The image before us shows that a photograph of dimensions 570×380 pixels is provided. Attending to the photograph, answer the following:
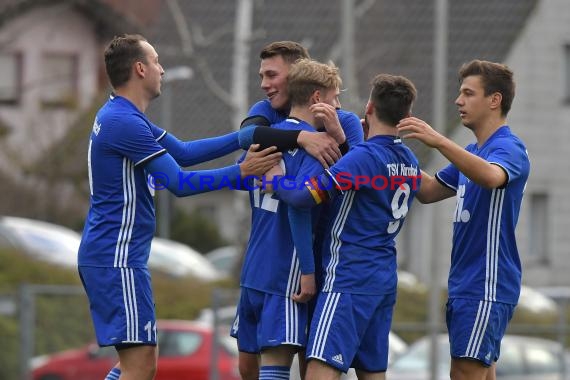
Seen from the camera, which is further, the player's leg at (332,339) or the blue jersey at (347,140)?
the blue jersey at (347,140)

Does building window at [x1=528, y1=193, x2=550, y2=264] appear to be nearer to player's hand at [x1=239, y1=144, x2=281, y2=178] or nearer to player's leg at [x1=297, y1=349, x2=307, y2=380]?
player's leg at [x1=297, y1=349, x2=307, y2=380]

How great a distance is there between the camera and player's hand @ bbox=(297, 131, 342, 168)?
7.85m

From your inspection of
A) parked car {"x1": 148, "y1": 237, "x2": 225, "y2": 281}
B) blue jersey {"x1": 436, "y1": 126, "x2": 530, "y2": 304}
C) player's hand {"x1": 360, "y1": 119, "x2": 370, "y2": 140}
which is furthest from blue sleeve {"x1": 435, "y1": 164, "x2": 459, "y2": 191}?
parked car {"x1": 148, "y1": 237, "x2": 225, "y2": 281}

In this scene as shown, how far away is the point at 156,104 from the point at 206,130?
1451mm

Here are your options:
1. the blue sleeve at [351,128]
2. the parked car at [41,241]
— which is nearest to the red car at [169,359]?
the parked car at [41,241]

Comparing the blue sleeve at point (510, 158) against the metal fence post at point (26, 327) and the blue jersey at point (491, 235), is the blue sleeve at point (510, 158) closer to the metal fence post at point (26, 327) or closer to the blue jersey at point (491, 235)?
the blue jersey at point (491, 235)

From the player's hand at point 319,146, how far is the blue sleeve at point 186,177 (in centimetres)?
43

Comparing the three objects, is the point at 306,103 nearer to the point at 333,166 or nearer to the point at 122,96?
the point at 333,166

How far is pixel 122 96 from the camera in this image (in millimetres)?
8250

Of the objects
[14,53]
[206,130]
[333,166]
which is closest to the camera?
[333,166]

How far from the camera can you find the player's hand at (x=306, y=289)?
26.0ft

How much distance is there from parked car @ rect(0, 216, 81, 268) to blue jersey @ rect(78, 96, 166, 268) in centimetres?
1486

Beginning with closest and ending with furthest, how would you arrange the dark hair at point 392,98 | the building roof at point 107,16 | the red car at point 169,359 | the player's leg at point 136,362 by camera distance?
the dark hair at point 392,98 < the player's leg at point 136,362 < the red car at point 169,359 < the building roof at point 107,16

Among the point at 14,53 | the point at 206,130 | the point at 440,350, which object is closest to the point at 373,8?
the point at 206,130
